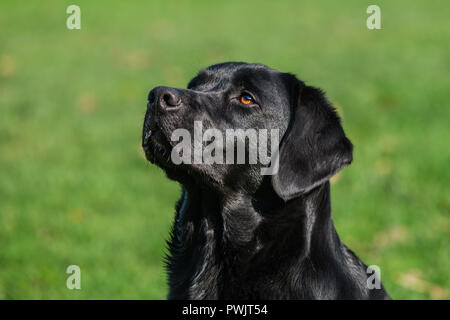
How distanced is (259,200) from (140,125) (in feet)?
18.8

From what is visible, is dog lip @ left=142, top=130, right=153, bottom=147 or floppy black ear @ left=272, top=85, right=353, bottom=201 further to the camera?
dog lip @ left=142, top=130, right=153, bottom=147

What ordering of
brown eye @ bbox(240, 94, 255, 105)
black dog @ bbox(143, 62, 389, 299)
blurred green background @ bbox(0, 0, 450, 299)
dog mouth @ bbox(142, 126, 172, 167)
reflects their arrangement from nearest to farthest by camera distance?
black dog @ bbox(143, 62, 389, 299) < dog mouth @ bbox(142, 126, 172, 167) < brown eye @ bbox(240, 94, 255, 105) < blurred green background @ bbox(0, 0, 450, 299)

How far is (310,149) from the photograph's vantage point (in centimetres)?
357

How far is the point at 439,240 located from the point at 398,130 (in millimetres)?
2788

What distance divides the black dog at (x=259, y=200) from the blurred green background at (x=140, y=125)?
0.58 m

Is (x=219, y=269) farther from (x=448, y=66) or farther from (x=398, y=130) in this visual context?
(x=448, y=66)

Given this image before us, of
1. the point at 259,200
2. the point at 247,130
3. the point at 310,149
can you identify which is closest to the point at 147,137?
the point at 247,130

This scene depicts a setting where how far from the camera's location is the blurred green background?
18.7 ft

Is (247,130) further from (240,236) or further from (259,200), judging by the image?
(240,236)

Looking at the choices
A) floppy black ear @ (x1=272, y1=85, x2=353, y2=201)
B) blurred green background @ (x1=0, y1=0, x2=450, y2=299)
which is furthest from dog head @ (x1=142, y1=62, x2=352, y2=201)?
blurred green background @ (x1=0, y1=0, x2=450, y2=299)

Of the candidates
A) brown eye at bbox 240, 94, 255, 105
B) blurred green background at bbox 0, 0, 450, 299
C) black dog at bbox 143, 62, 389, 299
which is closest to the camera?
black dog at bbox 143, 62, 389, 299

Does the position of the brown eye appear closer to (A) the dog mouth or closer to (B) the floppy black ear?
(B) the floppy black ear

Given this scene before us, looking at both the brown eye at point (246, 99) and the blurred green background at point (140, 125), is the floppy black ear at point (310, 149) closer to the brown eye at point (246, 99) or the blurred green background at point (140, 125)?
the brown eye at point (246, 99)

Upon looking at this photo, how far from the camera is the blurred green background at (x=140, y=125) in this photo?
571 cm
